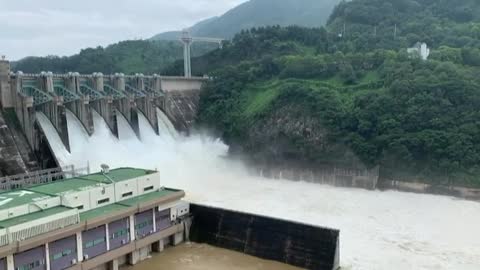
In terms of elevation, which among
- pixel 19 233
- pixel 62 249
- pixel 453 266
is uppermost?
pixel 19 233

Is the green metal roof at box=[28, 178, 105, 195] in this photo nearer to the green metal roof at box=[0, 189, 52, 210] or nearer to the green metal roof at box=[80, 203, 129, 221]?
the green metal roof at box=[0, 189, 52, 210]

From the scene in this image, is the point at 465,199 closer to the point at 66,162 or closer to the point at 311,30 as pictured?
the point at 66,162

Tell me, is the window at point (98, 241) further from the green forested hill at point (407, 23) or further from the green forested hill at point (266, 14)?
the green forested hill at point (266, 14)

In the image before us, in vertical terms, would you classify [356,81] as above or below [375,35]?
below

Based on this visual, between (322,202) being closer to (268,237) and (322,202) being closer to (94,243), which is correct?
(268,237)

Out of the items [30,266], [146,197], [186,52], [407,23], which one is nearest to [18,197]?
[30,266]

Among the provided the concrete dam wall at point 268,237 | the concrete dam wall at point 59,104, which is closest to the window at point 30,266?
the concrete dam wall at point 268,237

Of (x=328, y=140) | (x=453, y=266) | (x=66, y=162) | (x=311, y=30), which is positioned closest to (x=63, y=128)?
(x=66, y=162)
